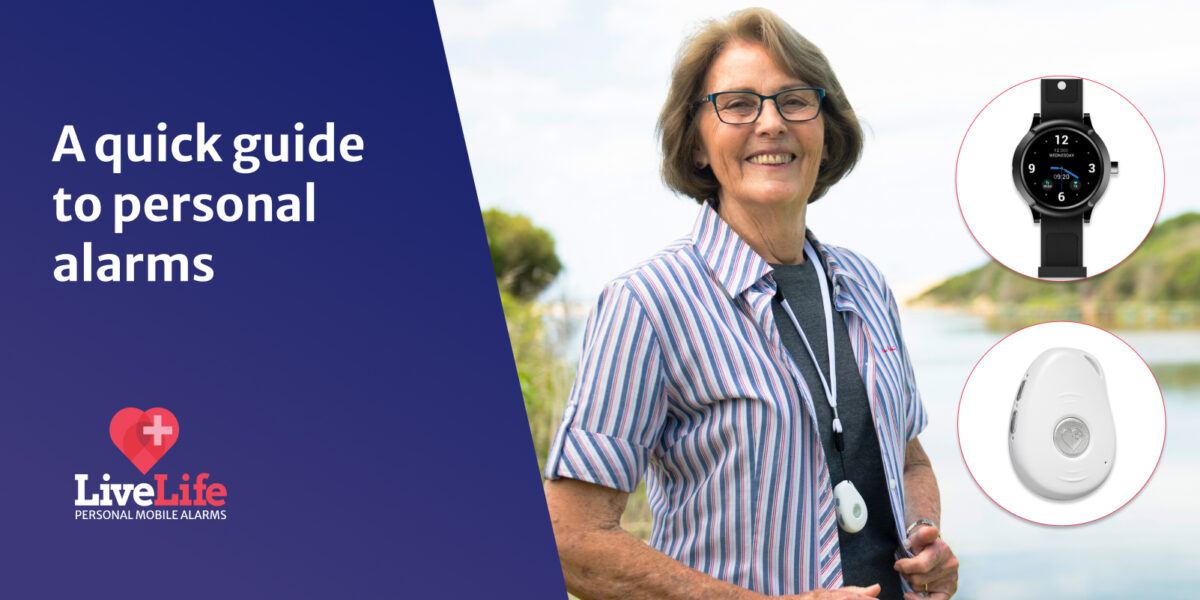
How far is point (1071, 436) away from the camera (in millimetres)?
2814

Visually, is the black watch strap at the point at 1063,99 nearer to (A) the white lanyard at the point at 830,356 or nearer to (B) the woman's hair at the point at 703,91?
(B) the woman's hair at the point at 703,91

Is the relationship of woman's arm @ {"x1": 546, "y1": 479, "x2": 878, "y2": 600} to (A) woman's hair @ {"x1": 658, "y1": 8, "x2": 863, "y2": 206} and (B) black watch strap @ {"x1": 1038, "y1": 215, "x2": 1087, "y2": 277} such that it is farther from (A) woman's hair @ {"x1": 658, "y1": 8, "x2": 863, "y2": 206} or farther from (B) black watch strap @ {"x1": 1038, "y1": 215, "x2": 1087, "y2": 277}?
(B) black watch strap @ {"x1": 1038, "y1": 215, "x2": 1087, "y2": 277}

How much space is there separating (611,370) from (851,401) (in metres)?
0.48

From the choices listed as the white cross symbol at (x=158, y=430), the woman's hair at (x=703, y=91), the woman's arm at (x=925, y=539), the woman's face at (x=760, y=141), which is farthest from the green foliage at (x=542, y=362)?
the woman's face at (x=760, y=141)

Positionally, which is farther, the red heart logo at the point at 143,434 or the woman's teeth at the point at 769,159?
the red heart logo at the point at 143,434

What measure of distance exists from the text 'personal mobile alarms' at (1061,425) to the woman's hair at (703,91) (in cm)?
106

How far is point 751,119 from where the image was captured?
1900 mm

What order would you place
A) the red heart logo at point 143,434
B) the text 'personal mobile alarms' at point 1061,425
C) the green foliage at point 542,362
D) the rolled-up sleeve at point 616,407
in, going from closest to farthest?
1. the rolled-up sleeve at point 616,407
2. the text 'personal mobile alarms' at point 1061,425
3. the red heart logo at point 143,434
4. the green foliage at point 542,362

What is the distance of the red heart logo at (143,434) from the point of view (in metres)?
3.16

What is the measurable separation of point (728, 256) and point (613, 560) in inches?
22.7

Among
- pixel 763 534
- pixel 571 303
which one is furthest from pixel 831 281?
pixel 571 303

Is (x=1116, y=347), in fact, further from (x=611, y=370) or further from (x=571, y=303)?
(x=571, y=303)

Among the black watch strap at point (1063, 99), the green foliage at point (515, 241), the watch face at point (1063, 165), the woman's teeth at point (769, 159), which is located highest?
the green foliage at point (515, 241)

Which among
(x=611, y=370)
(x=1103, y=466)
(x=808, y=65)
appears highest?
(x=808, y=65)
